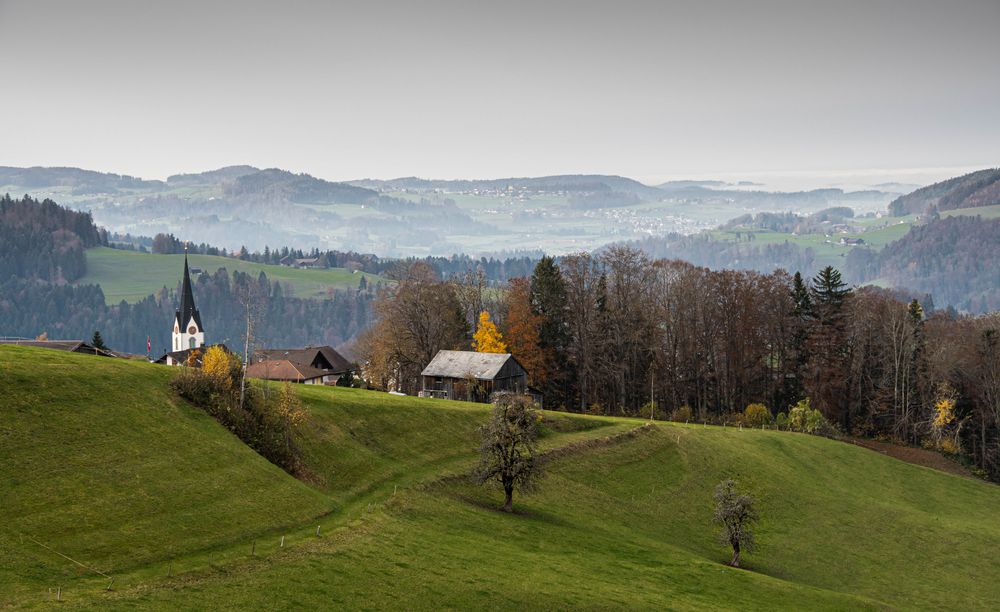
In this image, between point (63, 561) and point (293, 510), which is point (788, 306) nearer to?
point (293, 510)

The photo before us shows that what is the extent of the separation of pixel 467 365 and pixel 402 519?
45.5 meters

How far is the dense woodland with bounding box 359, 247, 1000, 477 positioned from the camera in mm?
105562

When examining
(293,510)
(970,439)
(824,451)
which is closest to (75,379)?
(293,510)

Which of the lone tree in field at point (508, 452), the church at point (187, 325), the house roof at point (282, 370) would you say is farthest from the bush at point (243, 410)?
the church at point (187, 325)

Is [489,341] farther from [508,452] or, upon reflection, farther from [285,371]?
[508,452]

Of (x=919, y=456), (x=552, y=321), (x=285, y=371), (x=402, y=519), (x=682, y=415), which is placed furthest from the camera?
(x=552, y=321)

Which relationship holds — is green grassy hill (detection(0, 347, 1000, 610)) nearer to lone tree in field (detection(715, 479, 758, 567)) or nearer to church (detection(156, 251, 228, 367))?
lone tree in field (detection(715, 479, 758, 567))

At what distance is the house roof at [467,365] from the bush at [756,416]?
96.4ft

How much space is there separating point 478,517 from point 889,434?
2854 inches

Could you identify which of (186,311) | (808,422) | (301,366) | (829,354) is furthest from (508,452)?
(186,311)

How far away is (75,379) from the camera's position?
5047cm

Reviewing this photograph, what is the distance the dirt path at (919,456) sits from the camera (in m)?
96.7

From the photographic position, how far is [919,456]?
324ft

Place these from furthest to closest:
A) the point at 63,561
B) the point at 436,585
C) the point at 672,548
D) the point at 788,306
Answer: the point at 788,306 → the point at 672,548 → the point at 436,585 → the point at 63,561
